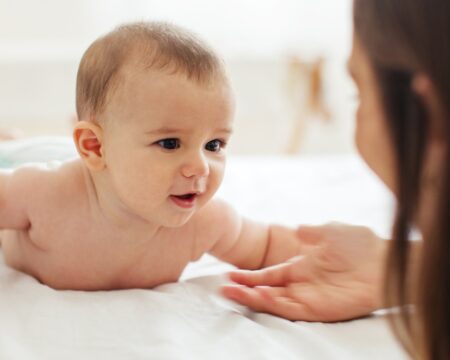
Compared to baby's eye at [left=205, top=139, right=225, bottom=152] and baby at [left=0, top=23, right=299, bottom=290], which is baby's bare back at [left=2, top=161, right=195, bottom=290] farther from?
baby's eye at [left=205, top=139, right=225, bottom=152]

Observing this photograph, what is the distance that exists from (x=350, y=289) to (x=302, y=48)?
231cm

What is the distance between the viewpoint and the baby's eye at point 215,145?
3.10 feet

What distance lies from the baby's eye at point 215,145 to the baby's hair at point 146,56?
0.09 meters

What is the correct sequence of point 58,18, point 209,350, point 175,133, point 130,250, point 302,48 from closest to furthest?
point 209,350 → point 175,133 → point 130,250 → point 58,18 → point 302,48

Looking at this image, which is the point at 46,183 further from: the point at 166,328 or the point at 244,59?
the point at 244,59

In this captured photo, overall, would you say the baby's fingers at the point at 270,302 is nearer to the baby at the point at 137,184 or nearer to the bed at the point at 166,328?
the bed at the point at 166,328

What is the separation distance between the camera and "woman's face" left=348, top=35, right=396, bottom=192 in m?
0.60

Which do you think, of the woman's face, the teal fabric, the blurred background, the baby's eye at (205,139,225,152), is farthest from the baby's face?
the blurred background

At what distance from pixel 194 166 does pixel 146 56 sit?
156 millimetres

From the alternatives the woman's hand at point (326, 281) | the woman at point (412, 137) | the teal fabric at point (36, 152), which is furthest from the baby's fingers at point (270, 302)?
the teal fabric at point (36, 152)

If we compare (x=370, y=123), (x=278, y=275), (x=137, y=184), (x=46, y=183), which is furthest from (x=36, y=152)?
(x=370, y=123)

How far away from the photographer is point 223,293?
958 mm

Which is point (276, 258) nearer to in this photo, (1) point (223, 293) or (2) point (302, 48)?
(1) point (223, 293)

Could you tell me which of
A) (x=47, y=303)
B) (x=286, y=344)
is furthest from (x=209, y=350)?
(x=47, y=303)
